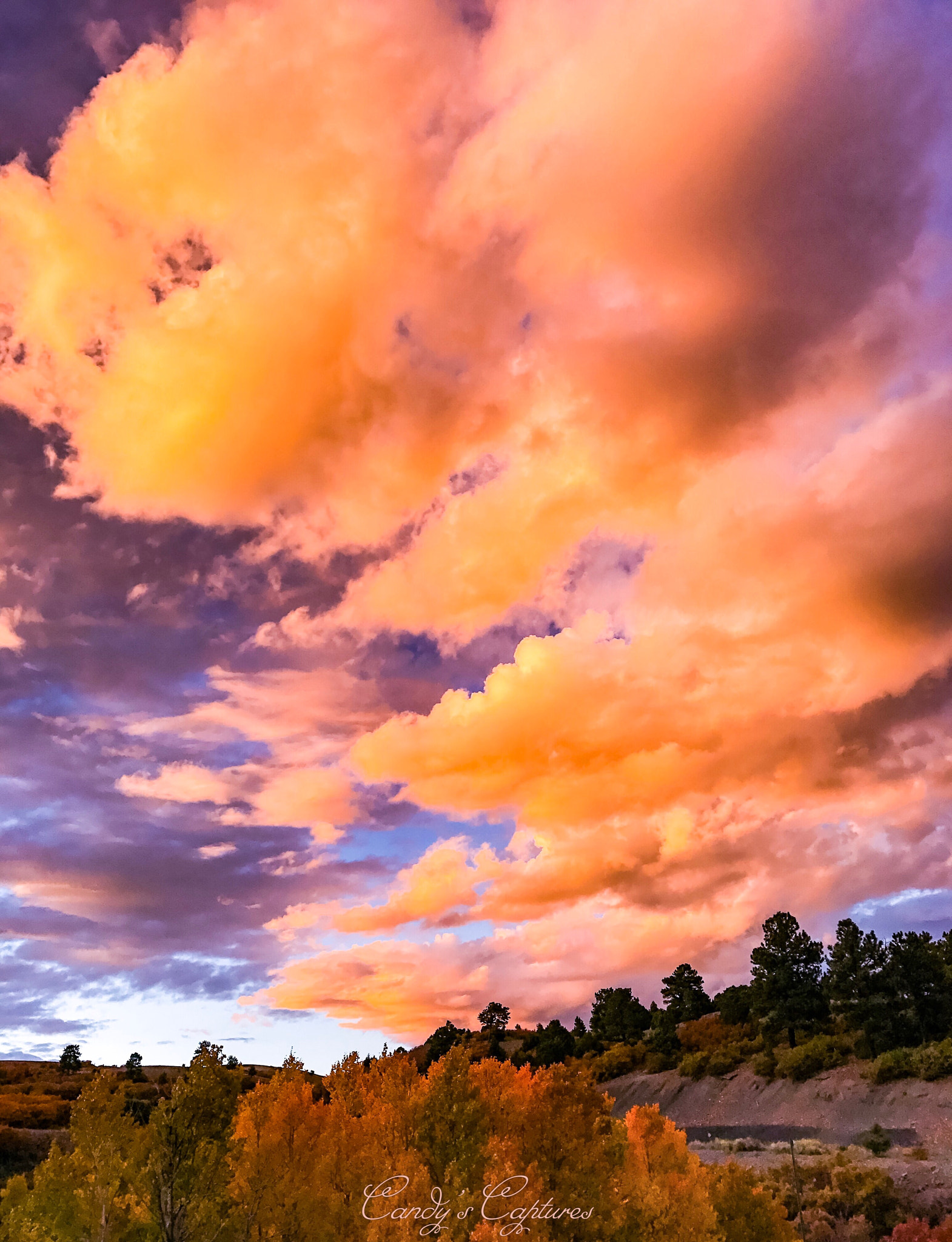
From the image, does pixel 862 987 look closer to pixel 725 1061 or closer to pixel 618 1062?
pixel 725 1061

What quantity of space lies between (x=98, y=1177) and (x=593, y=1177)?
19.1m

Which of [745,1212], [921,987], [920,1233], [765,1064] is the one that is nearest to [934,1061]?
[921,987]

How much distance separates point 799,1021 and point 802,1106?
11.7 m

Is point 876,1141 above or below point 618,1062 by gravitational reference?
below

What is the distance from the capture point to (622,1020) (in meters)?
110

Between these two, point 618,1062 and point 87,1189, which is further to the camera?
point 618,1062

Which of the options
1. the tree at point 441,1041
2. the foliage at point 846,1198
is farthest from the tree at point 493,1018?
the foliage at point 846,1198

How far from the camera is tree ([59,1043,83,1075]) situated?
11119cm

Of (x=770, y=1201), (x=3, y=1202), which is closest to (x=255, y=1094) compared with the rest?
(x=3, y=1202)

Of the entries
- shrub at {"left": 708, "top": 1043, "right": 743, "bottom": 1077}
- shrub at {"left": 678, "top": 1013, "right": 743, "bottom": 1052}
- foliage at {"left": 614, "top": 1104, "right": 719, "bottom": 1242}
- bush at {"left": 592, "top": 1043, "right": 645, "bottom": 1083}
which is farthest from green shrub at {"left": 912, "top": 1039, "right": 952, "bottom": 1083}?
foliage at {"left": 614, "top": 1104, "right": 719, "bottom": 1242}

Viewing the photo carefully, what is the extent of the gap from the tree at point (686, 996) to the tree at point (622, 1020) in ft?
12.6

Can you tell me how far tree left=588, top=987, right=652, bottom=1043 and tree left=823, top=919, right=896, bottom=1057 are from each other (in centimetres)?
3386

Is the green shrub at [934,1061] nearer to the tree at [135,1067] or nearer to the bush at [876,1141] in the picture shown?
the bush at [876,1141]

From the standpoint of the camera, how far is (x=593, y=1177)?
33344mm
